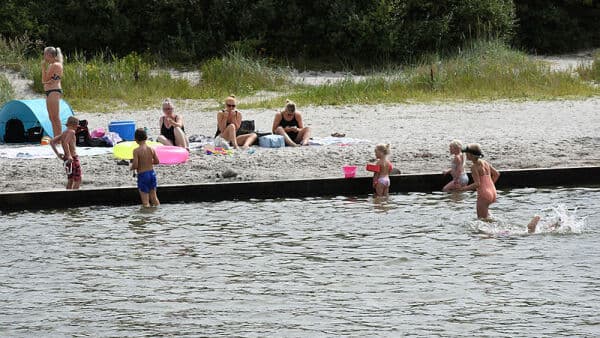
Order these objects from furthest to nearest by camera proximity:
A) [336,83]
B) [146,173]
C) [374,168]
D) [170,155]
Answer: [336,83], [170,155], [374,168], [146,173]

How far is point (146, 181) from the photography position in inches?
479

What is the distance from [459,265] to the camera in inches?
380

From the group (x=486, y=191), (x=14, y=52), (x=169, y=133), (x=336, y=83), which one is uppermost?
(x=14, y=52)

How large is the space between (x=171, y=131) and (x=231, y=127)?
2.78 feet

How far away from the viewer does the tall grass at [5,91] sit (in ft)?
65.1

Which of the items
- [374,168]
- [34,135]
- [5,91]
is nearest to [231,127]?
[34,135]

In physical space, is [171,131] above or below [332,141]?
above

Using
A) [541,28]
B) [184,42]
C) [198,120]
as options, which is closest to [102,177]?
[198,120]

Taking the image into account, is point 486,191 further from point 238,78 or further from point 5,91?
point 238,78

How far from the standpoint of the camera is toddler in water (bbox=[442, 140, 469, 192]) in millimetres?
12844

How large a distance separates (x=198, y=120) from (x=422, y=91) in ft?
14.9

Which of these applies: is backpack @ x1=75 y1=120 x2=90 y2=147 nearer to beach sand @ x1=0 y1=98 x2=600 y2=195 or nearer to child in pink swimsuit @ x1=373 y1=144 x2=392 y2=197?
beach sand @ x1=0 y1=98 x2=600 y2=195

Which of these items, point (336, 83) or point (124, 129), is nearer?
point (124, 129)

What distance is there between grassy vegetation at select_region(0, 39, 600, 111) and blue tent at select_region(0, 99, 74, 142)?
3267 mm
